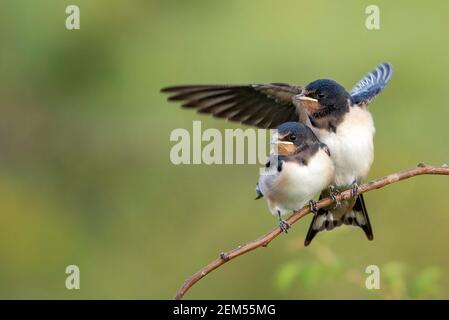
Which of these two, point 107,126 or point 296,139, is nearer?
point 296,139

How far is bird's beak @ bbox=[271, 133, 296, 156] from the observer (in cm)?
460

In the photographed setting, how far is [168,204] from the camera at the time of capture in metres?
8.47

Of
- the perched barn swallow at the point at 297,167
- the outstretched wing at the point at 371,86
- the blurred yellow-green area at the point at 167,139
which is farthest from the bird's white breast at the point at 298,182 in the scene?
the blurred yellow-green area at the point at 167,139

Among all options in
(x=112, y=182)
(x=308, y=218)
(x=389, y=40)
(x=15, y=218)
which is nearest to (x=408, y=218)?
(x=308, y=218)

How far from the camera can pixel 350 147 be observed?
4.71 metres

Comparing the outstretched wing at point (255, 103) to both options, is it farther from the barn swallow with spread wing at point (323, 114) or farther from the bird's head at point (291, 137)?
the bird's head at point (291, 137)

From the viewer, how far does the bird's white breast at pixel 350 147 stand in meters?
4.70

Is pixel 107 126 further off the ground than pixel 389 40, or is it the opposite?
pixel 389 40

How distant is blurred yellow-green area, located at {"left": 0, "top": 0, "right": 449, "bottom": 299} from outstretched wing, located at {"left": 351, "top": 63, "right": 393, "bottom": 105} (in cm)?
215

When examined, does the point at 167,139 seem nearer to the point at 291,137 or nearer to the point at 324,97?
the point at 324,97
